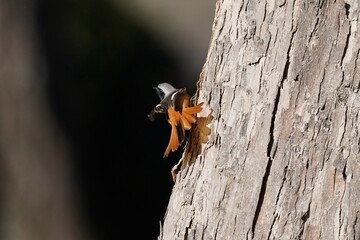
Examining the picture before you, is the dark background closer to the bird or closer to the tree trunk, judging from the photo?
the bird

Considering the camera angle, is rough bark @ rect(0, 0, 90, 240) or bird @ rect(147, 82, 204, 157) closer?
bird @ rect(147, 82, 204, 157)

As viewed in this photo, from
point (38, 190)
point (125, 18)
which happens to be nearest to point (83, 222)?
point (38, 190)

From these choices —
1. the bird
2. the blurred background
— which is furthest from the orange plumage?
the blurred background

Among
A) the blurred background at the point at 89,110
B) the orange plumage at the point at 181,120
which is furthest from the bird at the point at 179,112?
the blurred background at the point at 89,110

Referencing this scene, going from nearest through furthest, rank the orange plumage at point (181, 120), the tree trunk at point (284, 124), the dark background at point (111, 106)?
the tree trunk at point (284, 124), the orange plumage at point (181, 120), the dark background at point (111, 106)

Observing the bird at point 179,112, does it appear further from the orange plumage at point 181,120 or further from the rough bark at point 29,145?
the rough bark at point 29,145

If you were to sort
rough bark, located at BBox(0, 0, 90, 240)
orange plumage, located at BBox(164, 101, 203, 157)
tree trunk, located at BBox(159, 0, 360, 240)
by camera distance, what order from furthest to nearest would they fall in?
1. rough bark, located at BBox(0, 0, 90, 240)
2. orange plumage, located at BBox(164, 101, 203, 157)
3. tree trunk, located at BBox(159, 0, 360, 240)
